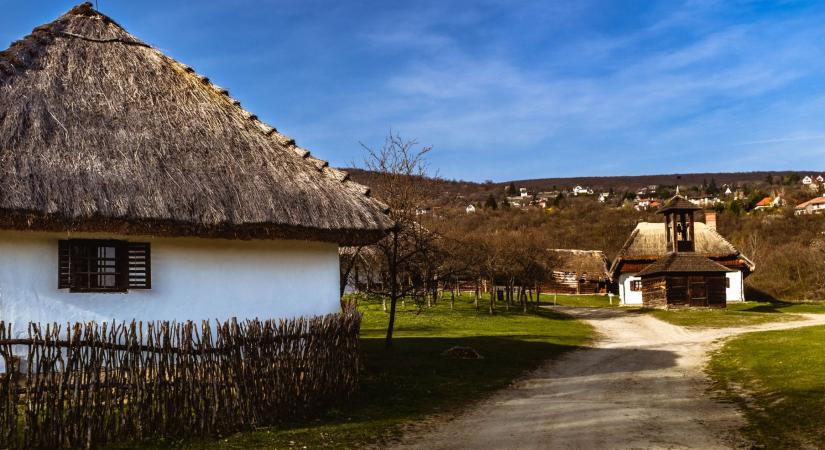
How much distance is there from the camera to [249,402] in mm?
9539

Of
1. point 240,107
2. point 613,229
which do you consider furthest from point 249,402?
point 613,229

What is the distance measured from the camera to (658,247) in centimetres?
4622

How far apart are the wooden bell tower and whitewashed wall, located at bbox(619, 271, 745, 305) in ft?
11.4

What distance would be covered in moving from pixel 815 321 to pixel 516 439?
2535 centimetres

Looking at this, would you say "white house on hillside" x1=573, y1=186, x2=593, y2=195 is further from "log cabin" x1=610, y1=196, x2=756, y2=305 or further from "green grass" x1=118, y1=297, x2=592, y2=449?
"green grass" x1=118, y1=297, x2=592, y2=449

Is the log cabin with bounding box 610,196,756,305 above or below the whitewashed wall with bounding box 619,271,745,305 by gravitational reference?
above

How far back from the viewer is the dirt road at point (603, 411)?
8.90 meters

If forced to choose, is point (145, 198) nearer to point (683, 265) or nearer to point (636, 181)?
point (683, 265)

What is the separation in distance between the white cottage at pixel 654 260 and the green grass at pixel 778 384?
23.9 metres

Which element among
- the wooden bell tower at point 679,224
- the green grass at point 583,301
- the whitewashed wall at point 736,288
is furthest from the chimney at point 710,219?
the green grass at point 583,301

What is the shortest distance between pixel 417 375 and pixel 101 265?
246 inches

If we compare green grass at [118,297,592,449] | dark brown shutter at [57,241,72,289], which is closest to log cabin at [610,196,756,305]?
green grass at [118,297,592,449]

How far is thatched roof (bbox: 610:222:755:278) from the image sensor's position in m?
45.5

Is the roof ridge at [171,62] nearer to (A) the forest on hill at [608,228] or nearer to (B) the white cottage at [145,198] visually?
(B) the white cottage at [145,198]
